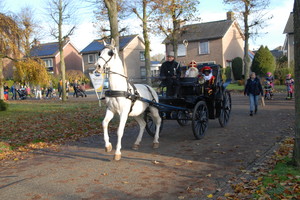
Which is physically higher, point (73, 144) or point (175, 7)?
point (175, 7)

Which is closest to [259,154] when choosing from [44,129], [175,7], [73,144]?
[73,144]

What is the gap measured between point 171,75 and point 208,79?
146 cm

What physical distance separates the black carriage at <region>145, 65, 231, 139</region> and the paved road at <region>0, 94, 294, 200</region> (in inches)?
20.3

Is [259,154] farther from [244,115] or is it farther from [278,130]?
[244,115]

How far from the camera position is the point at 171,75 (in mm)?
8398

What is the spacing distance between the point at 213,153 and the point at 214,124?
13.9 ft

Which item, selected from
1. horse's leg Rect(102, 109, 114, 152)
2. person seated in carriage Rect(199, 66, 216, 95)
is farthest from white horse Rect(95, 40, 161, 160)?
person seated in carriage Rect(199, 66, 216, 95)

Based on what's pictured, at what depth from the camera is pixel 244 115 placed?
13.0 metres

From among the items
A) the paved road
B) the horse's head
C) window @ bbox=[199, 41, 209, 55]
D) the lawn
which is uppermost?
window @ bbox=[199, 41, 209, 55]

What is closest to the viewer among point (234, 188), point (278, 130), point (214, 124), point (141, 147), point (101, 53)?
point (234, 188)

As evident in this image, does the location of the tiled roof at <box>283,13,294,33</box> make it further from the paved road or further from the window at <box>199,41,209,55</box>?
the paved road

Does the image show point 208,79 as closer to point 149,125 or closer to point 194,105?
point 194,105

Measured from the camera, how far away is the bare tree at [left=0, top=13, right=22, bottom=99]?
16.2m

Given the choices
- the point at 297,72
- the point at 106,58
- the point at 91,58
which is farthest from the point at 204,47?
the point at 297,72
